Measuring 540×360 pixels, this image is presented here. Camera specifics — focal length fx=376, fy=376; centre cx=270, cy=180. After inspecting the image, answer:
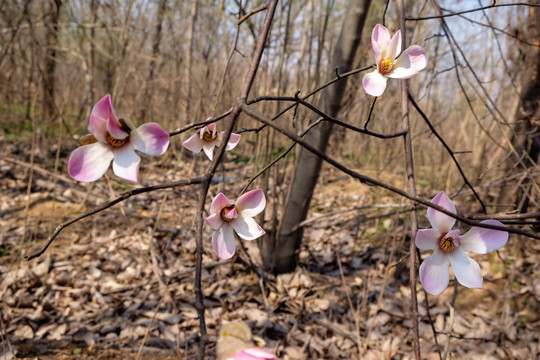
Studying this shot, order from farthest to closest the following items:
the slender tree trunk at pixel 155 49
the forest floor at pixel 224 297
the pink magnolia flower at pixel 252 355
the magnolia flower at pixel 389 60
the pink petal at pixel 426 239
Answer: the slender tree trunk at pixel 155 49 → the forest floor at pixel 224 297 → the magnolia flower at pixel 389 60 → the pink petal at pixel 426 239 → the pink magnolia flower at pixel 252 355

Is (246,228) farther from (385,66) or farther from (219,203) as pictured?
(385,66)

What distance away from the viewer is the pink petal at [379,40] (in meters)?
0.66

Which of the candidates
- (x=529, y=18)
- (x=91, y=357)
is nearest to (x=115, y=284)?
(x=91, y=357)

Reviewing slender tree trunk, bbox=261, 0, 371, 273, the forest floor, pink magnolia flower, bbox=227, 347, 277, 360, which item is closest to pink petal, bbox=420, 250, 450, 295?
pink magnolia flower, bbox=227, 347, 277, 360

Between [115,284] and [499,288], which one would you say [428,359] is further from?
[115,284]

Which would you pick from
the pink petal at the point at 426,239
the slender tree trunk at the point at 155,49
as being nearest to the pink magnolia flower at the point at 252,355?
the pink petal at the point at 426,239

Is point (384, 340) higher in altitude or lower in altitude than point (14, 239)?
higher

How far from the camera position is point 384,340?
6.70ft

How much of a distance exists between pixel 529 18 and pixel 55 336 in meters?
3.73

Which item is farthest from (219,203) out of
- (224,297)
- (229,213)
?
(224,297)

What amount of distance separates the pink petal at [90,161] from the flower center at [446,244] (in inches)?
19.1

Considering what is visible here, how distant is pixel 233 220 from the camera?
590 mm

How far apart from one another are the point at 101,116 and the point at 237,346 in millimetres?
339

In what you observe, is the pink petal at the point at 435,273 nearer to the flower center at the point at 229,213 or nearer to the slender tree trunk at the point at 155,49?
the flower center at the point at 229,213
